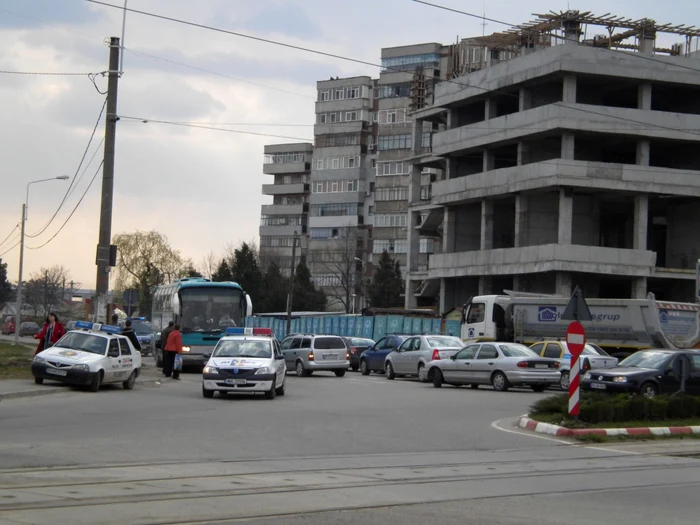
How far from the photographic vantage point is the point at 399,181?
95.5 meters

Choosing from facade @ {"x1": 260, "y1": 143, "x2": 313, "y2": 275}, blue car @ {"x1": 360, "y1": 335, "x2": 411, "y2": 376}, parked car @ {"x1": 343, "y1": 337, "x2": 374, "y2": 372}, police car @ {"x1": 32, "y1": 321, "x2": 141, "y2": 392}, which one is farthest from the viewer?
facade @ {"x1": 260, "y1": 143, "x2": 313, "y2": 275}

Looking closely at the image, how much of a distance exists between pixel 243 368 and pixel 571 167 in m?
36.9

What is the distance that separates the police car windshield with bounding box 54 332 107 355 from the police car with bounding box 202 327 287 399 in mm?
2891

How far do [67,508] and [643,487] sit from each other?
7.12 meters

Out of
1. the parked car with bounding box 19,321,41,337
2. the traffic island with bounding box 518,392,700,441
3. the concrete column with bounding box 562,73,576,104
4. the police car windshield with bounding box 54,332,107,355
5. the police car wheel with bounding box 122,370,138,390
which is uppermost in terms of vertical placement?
the concrete column with bounding box 562,73,576,104

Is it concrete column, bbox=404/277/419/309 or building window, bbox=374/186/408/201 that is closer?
concrete column, bbox=404/277/419/309

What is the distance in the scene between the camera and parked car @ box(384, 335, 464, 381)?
36438 millimetres

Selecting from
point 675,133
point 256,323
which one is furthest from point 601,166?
point 256,323

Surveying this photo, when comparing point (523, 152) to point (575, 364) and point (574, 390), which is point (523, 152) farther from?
point (574, 390)

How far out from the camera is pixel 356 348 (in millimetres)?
47375

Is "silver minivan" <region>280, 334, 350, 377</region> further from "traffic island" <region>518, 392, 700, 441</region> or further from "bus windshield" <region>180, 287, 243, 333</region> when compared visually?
"traffic island" <region>518, 392, 700, 441</region>

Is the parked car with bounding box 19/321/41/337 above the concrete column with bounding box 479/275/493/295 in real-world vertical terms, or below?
below

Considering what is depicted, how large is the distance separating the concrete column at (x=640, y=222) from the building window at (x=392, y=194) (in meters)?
38.3

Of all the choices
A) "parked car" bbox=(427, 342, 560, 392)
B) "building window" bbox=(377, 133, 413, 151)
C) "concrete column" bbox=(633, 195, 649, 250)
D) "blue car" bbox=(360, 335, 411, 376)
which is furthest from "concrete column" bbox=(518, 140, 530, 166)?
"building window" bbox=(377, 133, 413, 151)
